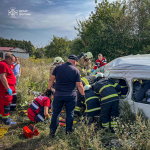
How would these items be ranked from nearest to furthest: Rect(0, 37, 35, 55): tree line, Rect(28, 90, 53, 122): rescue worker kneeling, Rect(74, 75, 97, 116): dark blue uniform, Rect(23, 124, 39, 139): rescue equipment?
Rect(23, 124, 39, 139): rescue equipment < Rect(28, 90, 53, 122): rescue worker kneeling < Rect(74, 75, 97, 116): dark blue uniform < Rect(0, 37, 35, 55): tree line

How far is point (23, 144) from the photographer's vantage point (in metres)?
3.11

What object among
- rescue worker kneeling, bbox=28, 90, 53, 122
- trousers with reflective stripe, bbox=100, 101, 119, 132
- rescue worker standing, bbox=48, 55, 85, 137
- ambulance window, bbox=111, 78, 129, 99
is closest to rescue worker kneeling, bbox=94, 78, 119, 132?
trousers with reflective stripe, bbox=100, 101, 119, 132

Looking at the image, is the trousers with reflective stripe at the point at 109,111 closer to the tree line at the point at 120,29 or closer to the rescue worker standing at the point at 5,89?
the rescue worker standing at the point at 5,89

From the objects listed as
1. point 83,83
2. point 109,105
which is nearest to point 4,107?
point 83,83

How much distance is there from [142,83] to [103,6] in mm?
8828

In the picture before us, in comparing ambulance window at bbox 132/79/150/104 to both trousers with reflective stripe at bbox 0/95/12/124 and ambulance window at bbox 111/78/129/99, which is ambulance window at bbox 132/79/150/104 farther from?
trousers with reflective stripe at bbox 0/95/12/124

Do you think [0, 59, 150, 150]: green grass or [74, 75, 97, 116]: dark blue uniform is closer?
[0, 59, 150, 150]: green grass

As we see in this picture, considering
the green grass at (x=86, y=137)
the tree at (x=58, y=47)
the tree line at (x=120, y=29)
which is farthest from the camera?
the tree at (x=58, y=47)

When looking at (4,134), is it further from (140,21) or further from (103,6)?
(103,6)

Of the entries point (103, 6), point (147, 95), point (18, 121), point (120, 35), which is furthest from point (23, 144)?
point (103, 6)

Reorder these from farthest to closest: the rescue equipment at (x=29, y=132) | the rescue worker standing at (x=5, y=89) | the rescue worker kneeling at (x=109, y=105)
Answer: the rescue worker standing at (x=5, y=89), the rescue worker kneeling at (x=109, y=105), the rescue equipment at (x=29, y=132)

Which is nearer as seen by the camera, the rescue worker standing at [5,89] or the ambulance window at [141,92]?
the ambulance window at [141,92]

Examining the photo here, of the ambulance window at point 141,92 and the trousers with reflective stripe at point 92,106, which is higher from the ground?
the ambulance window at point 141,92

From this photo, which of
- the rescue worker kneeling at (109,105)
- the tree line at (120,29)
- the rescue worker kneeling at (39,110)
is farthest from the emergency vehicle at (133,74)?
the tree line at (120,29)
